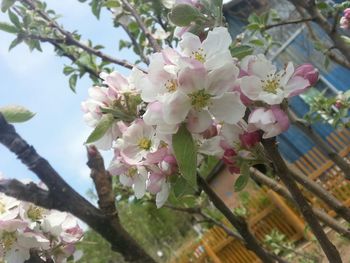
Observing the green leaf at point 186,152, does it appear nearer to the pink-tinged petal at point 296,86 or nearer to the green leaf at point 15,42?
the pink-tinged petal at point 296,86

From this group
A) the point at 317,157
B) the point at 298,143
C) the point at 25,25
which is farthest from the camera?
the point at 298,143

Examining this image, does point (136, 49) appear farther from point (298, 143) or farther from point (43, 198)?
point (298, 143)

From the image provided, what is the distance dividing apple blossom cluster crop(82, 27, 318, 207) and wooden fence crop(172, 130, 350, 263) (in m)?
6.82

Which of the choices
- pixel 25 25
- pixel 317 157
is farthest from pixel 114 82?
pixel 317 157

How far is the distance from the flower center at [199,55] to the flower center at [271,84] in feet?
0.49

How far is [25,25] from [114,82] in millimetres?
2257

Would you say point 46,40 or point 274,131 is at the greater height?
point 46,40

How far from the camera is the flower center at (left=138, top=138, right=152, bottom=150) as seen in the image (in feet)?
3.54

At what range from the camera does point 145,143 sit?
1084mm

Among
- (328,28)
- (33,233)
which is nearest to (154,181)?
(33,233)

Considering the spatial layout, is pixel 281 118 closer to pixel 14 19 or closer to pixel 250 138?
pixel 250 138

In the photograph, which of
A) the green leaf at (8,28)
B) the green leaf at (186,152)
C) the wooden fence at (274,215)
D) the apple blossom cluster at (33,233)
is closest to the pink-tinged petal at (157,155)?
the green leaf at (186,152)

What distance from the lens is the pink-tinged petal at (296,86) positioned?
3.28 feet

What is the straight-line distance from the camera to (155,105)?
92 cm
